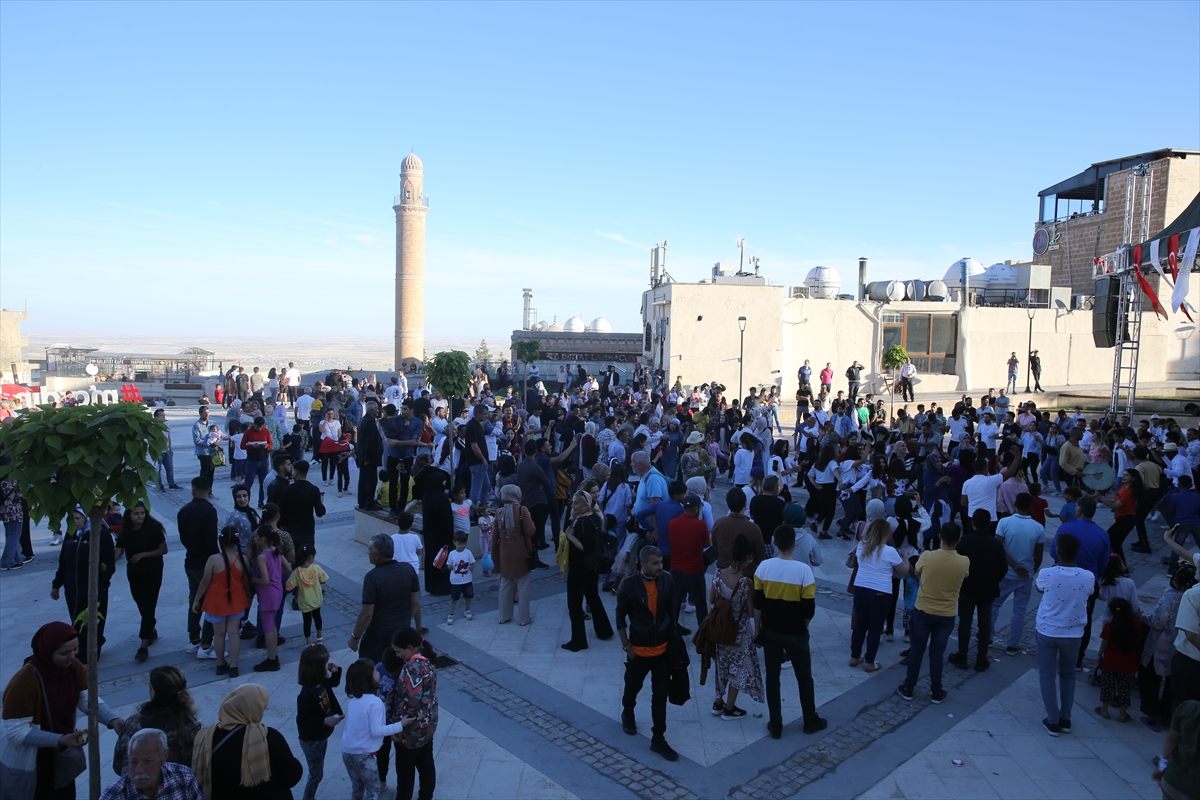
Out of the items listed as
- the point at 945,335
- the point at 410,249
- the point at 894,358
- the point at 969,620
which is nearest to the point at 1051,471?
the point at 969,620

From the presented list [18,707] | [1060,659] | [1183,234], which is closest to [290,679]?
[18,707]

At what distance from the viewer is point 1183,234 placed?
1262 cm

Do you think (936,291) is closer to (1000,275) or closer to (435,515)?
(1000,275)

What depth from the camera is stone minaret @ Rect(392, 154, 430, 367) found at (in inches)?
2271

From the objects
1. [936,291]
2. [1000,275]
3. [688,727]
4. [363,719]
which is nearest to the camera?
[363,719]

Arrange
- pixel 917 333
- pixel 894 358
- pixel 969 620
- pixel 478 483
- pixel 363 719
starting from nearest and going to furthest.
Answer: pixel 363 719 → pixel 969 620 → pixel 478 483 → pixel 894 358 → pixel 917 333

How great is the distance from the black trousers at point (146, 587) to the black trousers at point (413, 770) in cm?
382

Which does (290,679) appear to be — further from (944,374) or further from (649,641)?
(944,374)

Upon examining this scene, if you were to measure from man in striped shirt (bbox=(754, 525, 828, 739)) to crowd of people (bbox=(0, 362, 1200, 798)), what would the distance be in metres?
0.02

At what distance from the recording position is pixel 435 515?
8344mm

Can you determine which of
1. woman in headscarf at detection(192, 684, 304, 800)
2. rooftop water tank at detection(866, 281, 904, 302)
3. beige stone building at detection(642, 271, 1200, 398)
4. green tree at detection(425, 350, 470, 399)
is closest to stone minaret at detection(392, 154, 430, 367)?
beige stone building at detection(642, 271, 1200, 398)

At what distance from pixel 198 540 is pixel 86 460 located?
341cm

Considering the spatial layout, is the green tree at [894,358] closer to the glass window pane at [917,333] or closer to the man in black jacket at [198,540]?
the glass window pane at [917,333]

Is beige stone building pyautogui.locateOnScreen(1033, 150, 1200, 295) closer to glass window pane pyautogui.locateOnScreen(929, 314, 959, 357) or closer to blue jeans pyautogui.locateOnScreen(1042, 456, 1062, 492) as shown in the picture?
glass window pane pyautogui.locateOnScreen(929, 314, 959, 357)
